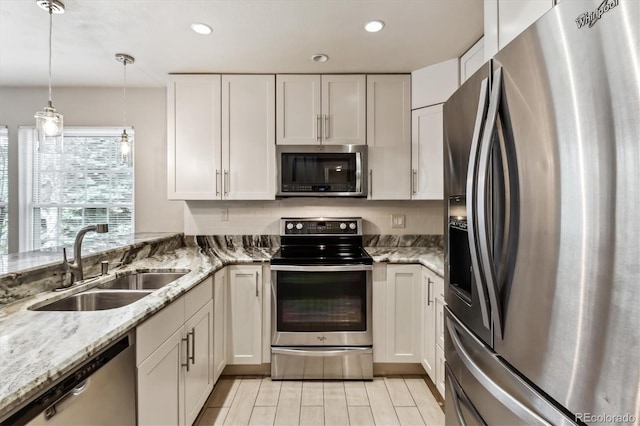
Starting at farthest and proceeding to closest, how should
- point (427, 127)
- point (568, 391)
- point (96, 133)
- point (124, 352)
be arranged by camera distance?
point (96, 133) < point (427, 127) < point (124, 352) < point (568, 391)

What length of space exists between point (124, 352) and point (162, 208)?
217cm

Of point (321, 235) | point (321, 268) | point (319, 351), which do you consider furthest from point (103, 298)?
point (321, 235)

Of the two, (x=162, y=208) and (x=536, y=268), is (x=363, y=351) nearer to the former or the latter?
(x=536, y=268)

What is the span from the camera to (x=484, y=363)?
0.99m

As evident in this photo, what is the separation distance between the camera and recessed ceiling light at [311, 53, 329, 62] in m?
2.31

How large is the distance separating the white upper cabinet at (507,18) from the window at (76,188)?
3136mm

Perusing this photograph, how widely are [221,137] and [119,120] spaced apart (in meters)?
1.21

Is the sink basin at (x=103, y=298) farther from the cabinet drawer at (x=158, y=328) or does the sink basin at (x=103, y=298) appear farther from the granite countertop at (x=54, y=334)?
the cabinet drawer at (x=158, y=328)

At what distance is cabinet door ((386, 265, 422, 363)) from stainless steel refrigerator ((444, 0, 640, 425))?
50.3 inches

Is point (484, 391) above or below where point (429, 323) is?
above

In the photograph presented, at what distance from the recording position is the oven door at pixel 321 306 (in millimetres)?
2295

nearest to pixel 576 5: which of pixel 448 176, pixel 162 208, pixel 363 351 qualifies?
pixel 448 176

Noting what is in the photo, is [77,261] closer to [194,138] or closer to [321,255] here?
[194,138]

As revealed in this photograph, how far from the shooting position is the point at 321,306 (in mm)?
2303
